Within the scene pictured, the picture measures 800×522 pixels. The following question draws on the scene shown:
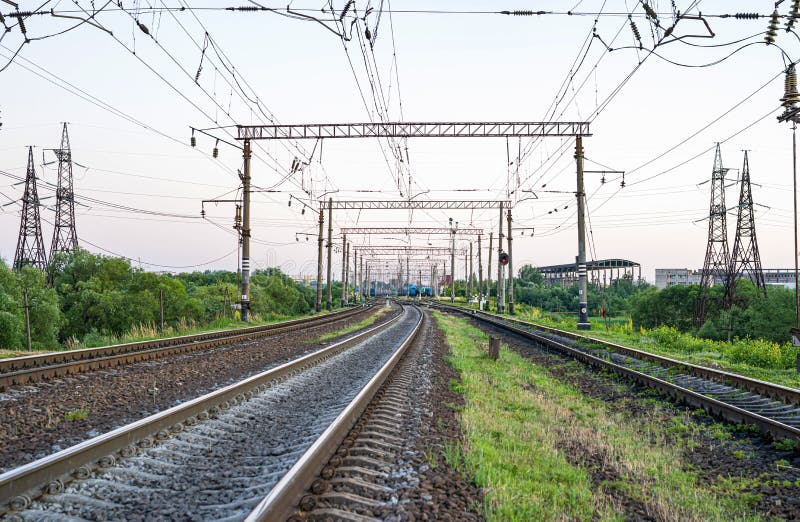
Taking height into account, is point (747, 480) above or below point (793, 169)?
below

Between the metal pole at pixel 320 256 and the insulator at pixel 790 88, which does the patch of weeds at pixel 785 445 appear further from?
the metal pole at pixel 320 256

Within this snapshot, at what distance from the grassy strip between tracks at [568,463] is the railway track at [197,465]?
1.71m

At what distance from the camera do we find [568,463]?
7.01m

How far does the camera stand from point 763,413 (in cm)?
958

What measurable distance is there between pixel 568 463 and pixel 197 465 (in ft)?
14.0

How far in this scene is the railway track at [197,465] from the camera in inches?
181

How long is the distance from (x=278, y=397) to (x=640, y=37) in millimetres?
12085

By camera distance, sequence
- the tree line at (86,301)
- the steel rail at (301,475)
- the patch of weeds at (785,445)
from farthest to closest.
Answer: the tree line at (86,301) → the patch of weeds at (785,445) → the steel rail at (301,475)

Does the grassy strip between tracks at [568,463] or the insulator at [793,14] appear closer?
the grassy strip between tracks at [568,463]

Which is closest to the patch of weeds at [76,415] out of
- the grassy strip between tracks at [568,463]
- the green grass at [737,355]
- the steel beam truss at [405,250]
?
the grassy strip between tracks at [568,463]

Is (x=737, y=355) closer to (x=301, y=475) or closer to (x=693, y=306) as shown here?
(x=301, y=475)

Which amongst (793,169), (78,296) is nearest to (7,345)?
(78,296)

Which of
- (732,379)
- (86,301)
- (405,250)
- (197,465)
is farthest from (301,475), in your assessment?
(405,250)

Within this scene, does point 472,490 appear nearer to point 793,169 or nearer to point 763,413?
point 763,413
